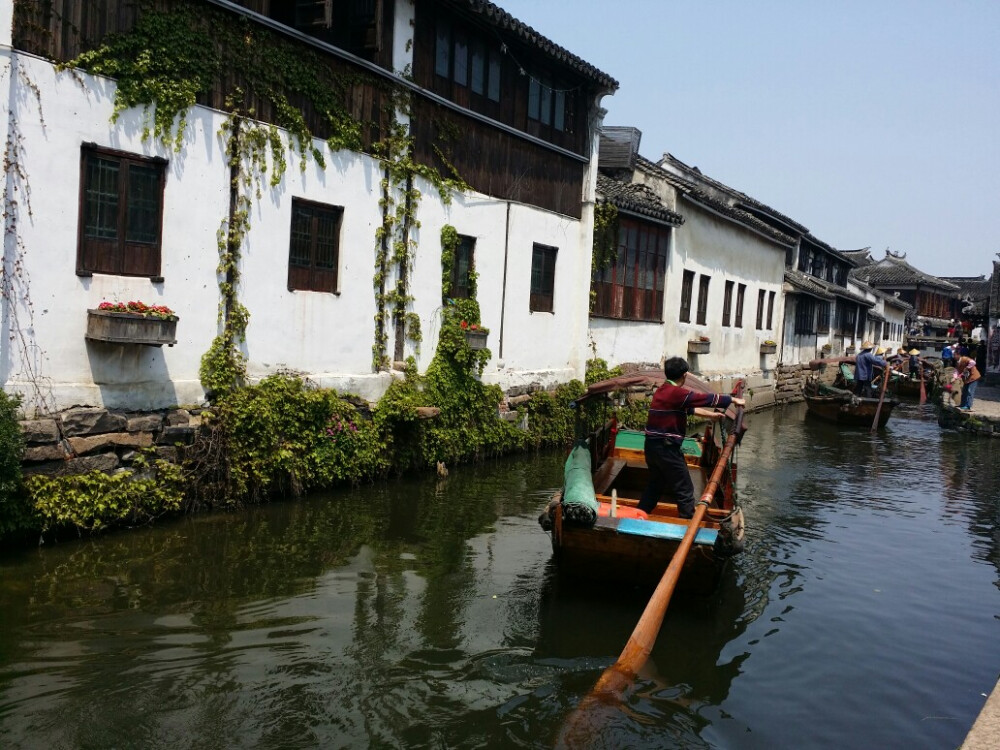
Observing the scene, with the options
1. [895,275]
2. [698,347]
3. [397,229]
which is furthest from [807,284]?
[895,275]

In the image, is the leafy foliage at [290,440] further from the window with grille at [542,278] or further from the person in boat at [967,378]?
the person in boat at [967,378]

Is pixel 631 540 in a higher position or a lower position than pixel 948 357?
lower

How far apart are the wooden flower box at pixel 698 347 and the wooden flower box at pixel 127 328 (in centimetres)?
1547

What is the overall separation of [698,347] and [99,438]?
16.3 meters

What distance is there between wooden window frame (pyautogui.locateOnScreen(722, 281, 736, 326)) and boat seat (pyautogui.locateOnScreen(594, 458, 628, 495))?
15.0 metres

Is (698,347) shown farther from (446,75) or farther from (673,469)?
(673,469)

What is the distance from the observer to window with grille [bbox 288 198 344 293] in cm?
1082

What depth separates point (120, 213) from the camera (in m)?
8.77

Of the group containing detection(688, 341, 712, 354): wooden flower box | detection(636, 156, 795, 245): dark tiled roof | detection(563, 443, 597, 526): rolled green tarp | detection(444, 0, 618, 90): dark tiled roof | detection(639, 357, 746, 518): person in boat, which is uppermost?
detection(444, 0, 618, 90): dark tiled roof

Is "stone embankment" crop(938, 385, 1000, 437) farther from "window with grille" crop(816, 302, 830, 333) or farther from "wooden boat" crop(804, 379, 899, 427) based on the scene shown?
"window with grille" crop(816, 302, 830, 333)

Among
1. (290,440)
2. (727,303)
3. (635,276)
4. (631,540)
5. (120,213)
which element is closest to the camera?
(631,540)

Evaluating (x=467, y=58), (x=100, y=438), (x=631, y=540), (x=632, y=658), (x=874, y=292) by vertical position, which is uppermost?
(x=467, y=58)

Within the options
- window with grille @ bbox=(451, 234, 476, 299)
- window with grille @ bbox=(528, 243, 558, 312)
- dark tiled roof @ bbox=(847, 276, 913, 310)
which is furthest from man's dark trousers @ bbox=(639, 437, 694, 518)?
dark tiled roof @ bbox=(847, 276, 913, 310)

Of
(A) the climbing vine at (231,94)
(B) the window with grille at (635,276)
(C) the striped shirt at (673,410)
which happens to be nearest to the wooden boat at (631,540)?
(C) the striped shirt at (673,410)
